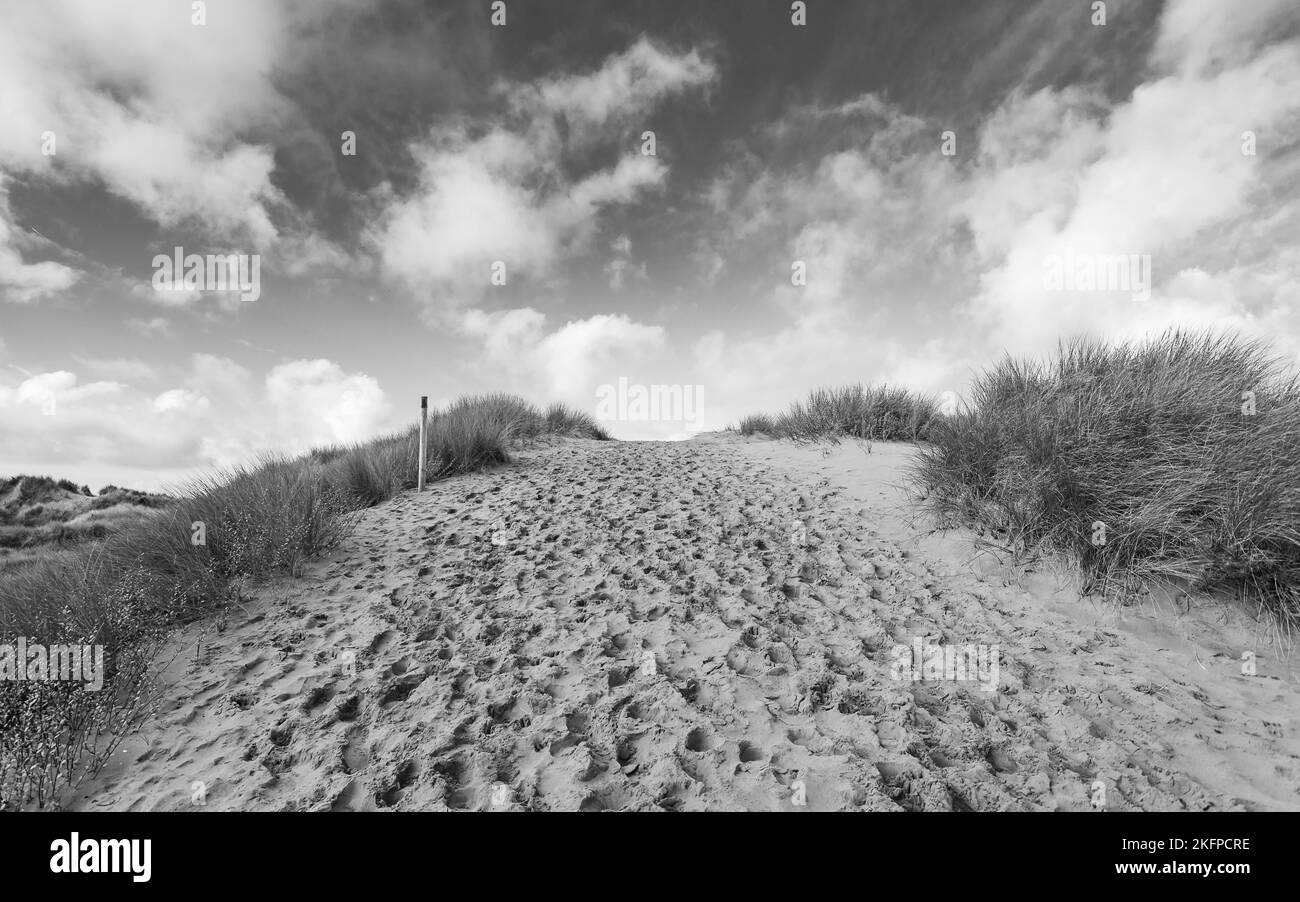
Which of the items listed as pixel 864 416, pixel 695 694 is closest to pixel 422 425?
pixel 695 694

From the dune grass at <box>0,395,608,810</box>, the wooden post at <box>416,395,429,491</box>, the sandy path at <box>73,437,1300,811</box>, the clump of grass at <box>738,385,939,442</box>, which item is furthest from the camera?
the clump of grass at <box>738,385,939,442</box>

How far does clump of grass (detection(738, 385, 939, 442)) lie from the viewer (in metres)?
10.9

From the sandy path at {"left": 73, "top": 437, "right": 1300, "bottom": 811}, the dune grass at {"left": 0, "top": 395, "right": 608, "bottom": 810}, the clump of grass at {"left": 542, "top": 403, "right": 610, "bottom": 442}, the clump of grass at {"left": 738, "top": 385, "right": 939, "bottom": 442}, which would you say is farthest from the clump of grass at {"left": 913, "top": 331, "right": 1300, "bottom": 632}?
the clump of grass at {"left": 542, "top": 403, "right": 610, "bottom": 442}

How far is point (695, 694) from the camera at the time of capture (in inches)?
133

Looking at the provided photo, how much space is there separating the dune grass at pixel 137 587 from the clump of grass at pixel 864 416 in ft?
27.5

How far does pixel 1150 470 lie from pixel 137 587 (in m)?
8.41

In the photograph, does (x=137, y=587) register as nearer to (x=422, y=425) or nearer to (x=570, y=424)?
(x=422, y=425)

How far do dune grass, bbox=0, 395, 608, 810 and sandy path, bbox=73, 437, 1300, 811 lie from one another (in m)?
0.24

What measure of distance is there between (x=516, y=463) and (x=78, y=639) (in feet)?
24.5

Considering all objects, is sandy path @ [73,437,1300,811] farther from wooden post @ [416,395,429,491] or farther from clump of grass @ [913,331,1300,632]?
wooden post @ [416,395,429,491]

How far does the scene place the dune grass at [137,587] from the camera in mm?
2840

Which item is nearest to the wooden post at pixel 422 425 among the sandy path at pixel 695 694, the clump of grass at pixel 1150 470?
the sandy path at pixel 695 694
